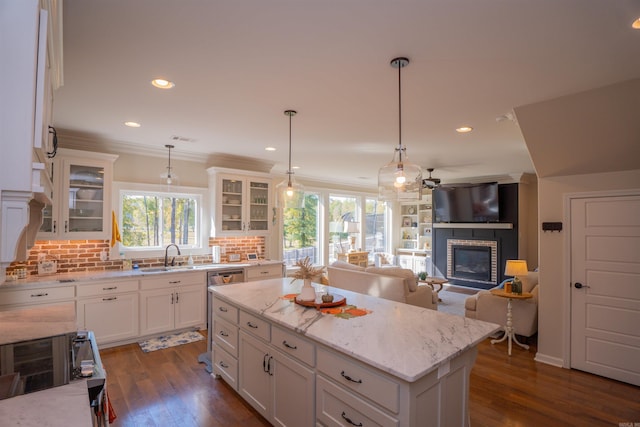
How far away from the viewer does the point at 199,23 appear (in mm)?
1787

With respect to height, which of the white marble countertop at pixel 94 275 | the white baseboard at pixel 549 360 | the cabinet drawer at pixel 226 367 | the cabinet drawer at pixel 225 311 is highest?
the white marble countertop at pixel 94 275

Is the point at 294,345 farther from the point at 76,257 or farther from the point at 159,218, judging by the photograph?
the point at 159,218

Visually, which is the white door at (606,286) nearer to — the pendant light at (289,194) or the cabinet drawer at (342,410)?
the pendant light at (289,194)

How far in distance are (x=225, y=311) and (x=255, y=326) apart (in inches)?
24.1

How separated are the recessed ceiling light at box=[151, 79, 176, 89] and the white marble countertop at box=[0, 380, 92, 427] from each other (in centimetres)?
210

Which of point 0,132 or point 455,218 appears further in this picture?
point 455,218

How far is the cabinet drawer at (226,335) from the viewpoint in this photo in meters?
2.84

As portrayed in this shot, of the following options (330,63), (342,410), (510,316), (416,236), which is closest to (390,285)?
(510,316)

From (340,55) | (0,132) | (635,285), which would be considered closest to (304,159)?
(340,55)

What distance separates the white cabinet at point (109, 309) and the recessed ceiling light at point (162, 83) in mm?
2579

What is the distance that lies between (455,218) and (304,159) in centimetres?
429

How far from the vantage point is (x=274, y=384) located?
2312 mm

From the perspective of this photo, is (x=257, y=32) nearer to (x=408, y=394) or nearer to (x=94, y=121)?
(x=408, y=394)

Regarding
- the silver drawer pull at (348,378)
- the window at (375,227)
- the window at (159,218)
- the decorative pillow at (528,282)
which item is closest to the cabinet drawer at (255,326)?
the silver drawer pull at (348,378)
